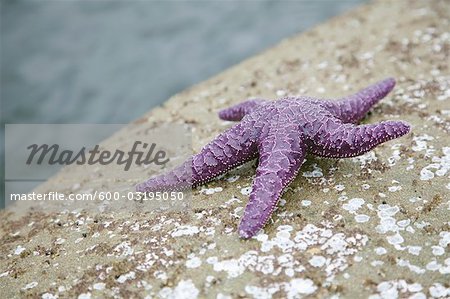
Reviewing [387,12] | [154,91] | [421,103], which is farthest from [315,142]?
[154,91]

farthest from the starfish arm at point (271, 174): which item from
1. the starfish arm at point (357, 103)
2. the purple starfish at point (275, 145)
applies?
the starfish arm at point (357, 103)

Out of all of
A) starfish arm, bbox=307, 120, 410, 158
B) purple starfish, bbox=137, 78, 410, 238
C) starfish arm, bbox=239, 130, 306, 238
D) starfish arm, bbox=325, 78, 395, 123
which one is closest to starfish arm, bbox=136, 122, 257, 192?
purple starfish, bbox=137, 78, 410, 238

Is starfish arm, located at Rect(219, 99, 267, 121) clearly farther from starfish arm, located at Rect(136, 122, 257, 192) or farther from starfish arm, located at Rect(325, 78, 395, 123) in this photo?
starfish arm, located at Rect(325, 78, 395, 123)

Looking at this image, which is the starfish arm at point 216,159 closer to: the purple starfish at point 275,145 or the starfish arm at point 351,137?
the purple starfish at point 275,145

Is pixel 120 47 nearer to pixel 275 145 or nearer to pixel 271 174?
pixel 275 145

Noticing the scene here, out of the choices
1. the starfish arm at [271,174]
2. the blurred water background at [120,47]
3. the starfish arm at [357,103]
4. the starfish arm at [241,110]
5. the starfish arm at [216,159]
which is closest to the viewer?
the starfish arm at [271,174]

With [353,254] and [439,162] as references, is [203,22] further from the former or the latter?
[353,254]
